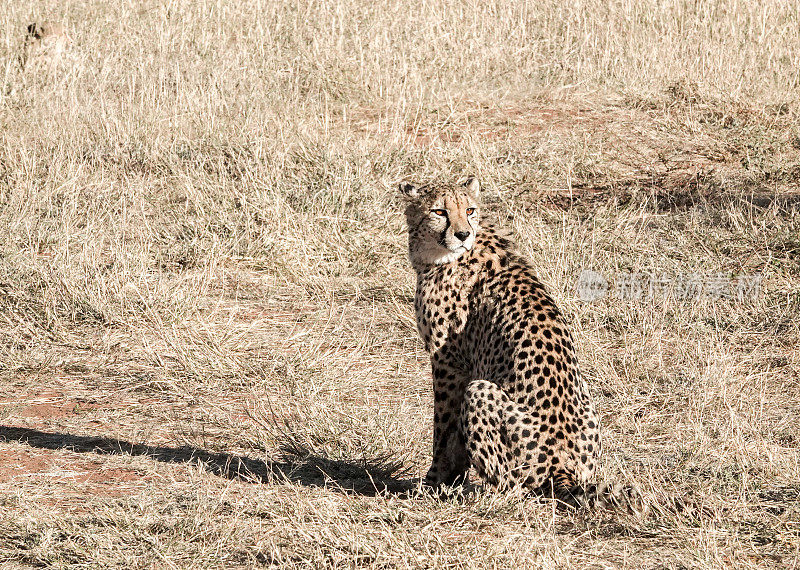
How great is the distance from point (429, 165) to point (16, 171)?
111 inches

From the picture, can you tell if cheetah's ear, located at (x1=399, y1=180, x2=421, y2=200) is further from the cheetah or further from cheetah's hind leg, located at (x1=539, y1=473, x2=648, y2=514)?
the cheetah

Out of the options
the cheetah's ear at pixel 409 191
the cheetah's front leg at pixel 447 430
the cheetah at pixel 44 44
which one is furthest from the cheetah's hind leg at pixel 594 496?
the cheetah at pixel 44 44

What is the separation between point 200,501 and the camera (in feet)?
11.6

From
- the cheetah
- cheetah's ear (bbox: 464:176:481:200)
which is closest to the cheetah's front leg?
cheetah's ear (bbox: 464:176:481:200)

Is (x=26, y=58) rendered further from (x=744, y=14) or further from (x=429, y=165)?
(x=744, y=14)

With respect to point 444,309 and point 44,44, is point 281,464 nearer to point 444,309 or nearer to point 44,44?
point 444,309

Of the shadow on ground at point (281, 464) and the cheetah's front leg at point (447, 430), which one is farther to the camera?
the shadow on ground at point (281, 464)

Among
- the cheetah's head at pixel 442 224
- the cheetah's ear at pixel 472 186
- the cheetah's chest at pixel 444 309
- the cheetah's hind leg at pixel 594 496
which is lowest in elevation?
the cheetah's hind leg at pixel 594 496

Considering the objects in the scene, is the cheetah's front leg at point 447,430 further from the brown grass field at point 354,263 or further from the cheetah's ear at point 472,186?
the cheetah's ear at point 472,186

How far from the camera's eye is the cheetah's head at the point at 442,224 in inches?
157

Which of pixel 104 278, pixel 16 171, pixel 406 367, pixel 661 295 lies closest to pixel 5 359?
pixel 104 278

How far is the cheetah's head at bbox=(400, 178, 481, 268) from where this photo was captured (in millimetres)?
3987

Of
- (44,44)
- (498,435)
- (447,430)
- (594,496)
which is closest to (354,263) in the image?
(447,430)

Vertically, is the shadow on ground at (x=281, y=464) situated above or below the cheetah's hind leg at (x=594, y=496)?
below
